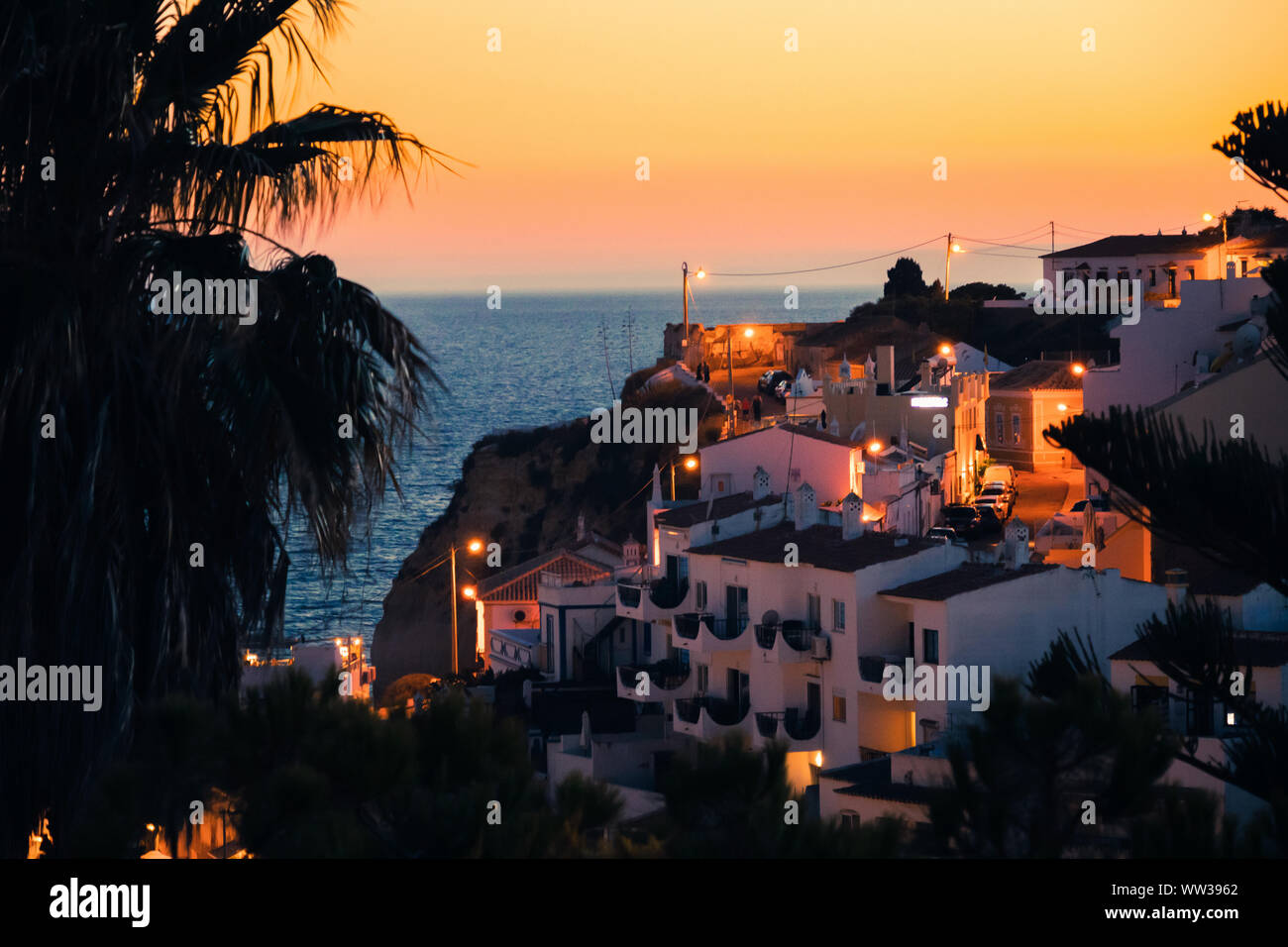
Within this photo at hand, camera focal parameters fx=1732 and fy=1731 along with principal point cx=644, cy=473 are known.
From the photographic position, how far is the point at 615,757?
28922mm

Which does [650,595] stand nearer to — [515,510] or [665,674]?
[665,674]

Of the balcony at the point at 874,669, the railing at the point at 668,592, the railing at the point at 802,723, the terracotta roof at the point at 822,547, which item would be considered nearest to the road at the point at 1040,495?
the terracotta roof at the point at 822,547

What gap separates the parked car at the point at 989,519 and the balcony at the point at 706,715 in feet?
38.2

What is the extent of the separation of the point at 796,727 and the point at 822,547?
10.9 feet

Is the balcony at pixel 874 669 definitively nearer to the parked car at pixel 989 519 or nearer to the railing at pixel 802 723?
the railing at pixel 802 723

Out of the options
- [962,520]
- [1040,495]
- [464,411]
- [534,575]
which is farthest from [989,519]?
[464,411]

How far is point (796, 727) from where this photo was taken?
92.2 ft

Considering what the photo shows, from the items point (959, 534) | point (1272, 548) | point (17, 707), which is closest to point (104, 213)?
point (17, 707)

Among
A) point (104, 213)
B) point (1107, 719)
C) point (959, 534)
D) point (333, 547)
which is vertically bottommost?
point (959, 534)

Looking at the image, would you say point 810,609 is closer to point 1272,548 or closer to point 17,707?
point 1272,548

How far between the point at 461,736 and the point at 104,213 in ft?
8.49

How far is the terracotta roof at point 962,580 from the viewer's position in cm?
2514

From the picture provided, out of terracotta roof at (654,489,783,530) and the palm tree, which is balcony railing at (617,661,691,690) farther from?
the palm tree

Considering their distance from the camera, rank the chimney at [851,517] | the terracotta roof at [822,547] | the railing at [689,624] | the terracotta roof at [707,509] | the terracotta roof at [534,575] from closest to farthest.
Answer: the terracotta roof at [822,547]
the chimney at [851,517]
the railing at [689,624]
the terracotta roof at [707,509]
the terracotta roof at [534,575]
